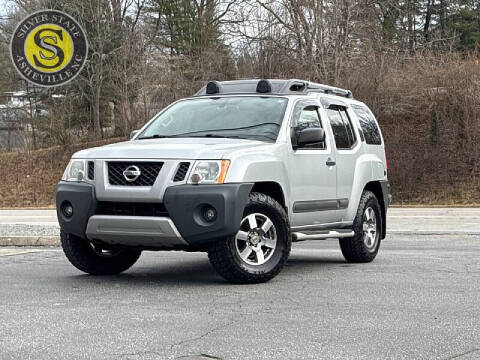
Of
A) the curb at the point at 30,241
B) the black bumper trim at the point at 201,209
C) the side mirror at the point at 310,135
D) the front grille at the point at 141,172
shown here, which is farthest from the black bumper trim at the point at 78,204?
the curb at the point at 30,241

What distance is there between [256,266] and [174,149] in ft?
4.56

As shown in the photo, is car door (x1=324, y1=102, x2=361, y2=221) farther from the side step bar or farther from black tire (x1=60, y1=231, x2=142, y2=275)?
black tire (x1=60, y1=231, x2=142, y2=275)

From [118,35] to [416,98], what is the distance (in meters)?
15.8

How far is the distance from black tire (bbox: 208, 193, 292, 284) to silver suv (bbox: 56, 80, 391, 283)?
10 millimetres

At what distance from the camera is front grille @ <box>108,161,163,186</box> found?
26.0 ft

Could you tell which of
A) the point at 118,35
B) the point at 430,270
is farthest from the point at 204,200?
the point at 118,35

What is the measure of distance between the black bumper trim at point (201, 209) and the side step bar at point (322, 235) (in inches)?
52.0

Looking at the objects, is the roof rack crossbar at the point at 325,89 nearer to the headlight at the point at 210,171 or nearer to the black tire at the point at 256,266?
the black tire at the point at 256,266

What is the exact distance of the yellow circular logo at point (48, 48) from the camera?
31.0 m

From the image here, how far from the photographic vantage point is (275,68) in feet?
96.1

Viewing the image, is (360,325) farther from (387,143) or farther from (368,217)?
(387,143)

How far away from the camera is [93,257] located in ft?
29.7

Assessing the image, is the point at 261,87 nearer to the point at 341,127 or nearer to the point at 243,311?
the point at 341,127

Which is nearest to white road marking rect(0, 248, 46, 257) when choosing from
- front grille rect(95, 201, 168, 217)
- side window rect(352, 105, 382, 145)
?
front grille rect(95, 201, 168, 217)
